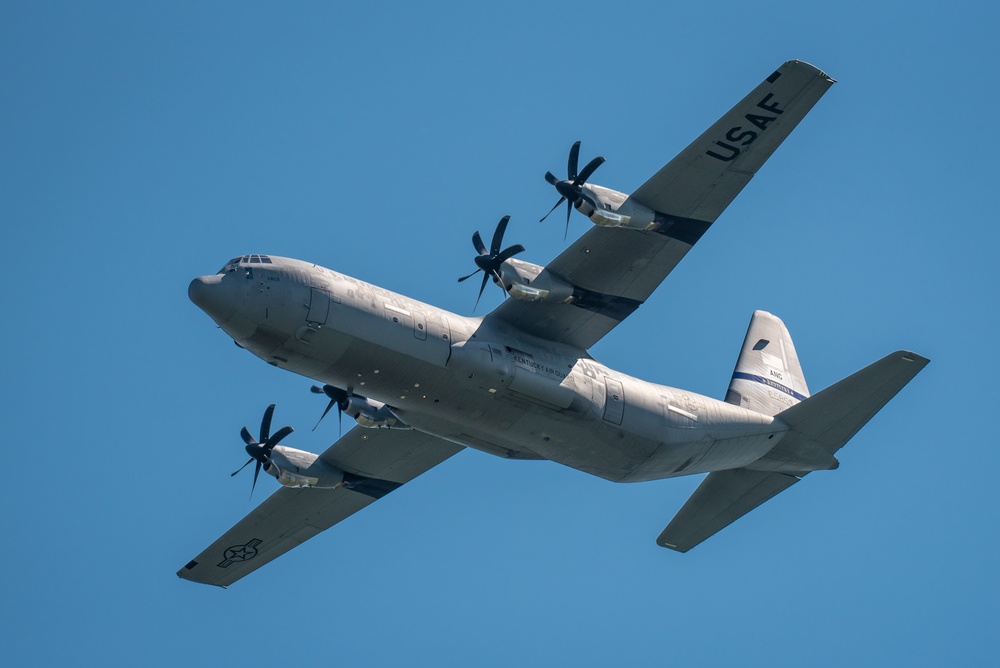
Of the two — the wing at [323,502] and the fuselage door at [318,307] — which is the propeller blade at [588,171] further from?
the wing at [323,502]

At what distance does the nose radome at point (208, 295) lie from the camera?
95.5 ft

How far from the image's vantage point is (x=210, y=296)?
29.1 meters

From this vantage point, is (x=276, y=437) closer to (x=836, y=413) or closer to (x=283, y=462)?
(x=283, y=462)

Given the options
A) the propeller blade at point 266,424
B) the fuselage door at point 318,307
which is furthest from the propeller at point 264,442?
the fuselage door at point 318,307

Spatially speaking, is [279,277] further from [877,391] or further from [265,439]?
[877,391]

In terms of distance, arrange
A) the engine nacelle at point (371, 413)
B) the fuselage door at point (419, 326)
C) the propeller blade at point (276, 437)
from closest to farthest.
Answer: the fuselage door at point (419, 326), the engine nacelle at point (371, 413), the propeller blade at point (276, 437)

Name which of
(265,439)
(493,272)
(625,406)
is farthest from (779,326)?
(265,439)

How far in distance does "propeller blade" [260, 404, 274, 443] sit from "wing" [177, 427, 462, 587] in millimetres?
1587

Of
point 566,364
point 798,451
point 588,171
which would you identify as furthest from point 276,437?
point 798,451

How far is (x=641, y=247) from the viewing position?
3181cm

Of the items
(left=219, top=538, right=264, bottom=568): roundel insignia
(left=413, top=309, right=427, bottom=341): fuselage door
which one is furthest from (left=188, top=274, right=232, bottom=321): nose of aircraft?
(left=219, top=538, right=264, bottom=568): roundel insignia

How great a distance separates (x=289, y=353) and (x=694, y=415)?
9997 millimetres

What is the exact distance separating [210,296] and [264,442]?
7.40 m

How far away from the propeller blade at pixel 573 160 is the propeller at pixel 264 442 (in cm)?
998
